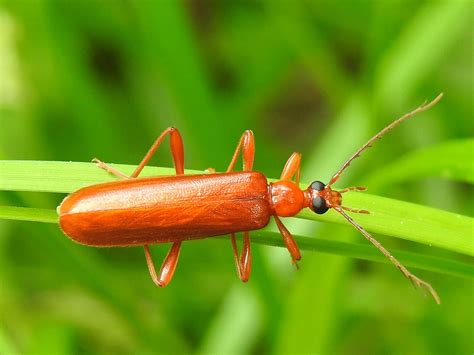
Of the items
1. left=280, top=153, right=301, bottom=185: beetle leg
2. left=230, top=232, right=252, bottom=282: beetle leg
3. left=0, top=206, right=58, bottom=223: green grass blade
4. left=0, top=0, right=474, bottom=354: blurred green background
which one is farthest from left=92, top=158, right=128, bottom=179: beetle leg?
left=280, top=153, right=301, bottom=185: beetle leg

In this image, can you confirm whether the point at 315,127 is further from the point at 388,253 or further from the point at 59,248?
the point at 388,253

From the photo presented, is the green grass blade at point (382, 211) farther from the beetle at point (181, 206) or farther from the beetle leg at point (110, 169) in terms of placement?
the beetle at point (181, 206)

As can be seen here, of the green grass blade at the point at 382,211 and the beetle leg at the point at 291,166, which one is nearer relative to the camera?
the green grass blade at the point at 382,211

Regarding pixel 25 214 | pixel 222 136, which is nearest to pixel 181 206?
pixel 25 214

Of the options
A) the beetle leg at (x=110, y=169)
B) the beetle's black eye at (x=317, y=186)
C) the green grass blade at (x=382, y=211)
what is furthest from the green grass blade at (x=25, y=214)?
the beetle's black eye at (x=317, y=186)

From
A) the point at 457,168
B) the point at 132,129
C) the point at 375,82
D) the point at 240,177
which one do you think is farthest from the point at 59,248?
the point at 375,82

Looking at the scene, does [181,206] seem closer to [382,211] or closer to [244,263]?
[244,263]
